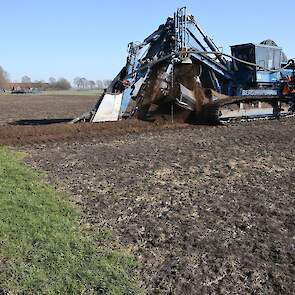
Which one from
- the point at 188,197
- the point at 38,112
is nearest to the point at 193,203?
the point at 188,197

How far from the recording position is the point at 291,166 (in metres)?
9.20

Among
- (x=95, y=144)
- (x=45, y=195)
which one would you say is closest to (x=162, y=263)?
(x=45, y=195)

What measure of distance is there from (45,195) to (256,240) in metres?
3.40

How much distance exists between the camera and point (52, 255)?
4.81m

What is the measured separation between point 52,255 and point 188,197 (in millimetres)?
2836

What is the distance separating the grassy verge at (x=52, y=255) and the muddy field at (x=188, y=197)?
0.92 ft

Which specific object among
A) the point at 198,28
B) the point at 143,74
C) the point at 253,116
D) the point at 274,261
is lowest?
the point at 274,261

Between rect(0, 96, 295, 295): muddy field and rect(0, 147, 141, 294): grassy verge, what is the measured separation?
281mm

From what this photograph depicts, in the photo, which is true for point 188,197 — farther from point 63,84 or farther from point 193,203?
point 63,84

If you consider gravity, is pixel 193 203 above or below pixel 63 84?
below

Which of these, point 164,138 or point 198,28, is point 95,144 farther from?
point 198,28

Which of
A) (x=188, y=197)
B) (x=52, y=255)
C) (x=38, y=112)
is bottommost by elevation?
(x=52, y=255)

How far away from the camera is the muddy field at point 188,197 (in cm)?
463

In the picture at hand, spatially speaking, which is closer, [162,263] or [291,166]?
[162,263]
